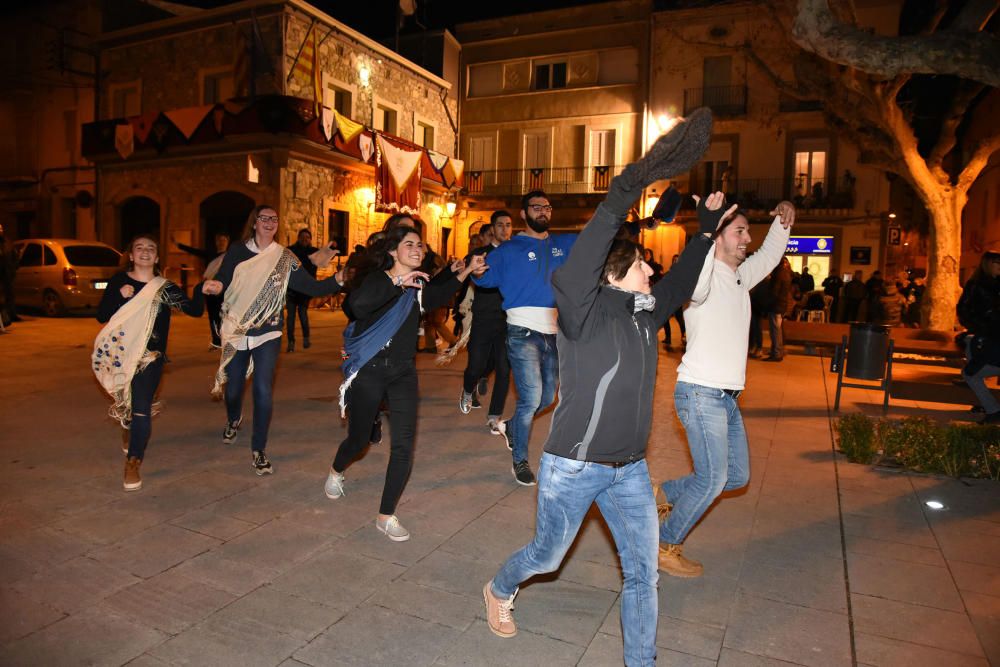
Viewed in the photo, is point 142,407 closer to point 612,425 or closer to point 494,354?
point 494,354

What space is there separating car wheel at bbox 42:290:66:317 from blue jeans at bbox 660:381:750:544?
16180mm

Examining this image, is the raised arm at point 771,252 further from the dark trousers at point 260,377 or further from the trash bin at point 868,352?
the trash bin at point 868,352

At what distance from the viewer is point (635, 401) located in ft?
8.49

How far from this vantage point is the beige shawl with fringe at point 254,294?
16.9 feet

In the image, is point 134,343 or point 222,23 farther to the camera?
point 222,23

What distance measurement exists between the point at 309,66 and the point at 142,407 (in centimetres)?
1659

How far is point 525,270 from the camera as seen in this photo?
498 centimetres

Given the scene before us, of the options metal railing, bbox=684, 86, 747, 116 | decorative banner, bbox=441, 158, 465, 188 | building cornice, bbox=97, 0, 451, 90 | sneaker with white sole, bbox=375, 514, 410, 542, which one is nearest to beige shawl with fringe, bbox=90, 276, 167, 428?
sneaker with white sole, bbox=375, 514, 410, 542

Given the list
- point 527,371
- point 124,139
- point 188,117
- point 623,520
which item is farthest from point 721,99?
point 623,520

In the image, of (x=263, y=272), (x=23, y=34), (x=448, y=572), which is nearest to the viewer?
(x=448, y=572)

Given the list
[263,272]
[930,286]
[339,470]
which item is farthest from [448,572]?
[930,286]

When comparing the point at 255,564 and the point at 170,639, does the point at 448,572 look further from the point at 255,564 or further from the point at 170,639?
the point at 170,639

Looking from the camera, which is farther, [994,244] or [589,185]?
[589,185]

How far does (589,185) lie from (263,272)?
77.6 ft
